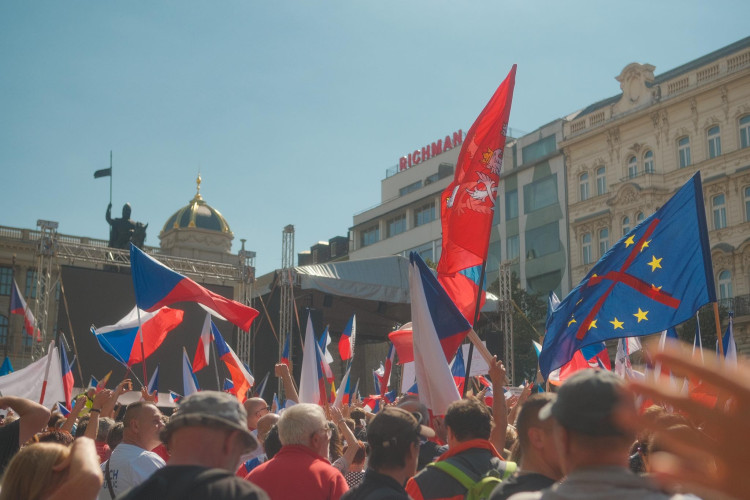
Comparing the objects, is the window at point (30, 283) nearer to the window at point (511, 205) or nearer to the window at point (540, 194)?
the window at point (511, 205)

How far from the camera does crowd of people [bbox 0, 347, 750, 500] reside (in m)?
1.77

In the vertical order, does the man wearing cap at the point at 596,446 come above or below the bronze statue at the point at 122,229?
below

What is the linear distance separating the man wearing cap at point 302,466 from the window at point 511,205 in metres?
40.9

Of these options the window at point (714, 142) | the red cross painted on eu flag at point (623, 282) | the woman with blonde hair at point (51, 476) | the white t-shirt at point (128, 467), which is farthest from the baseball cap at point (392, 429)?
the window at point (714, 142)

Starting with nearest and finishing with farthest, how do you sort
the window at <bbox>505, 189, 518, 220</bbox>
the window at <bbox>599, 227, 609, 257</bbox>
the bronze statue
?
1. the bronze statue
2. the window at <bbox>599, 227, 609, 257</bbox>
3. the window at <bbox>505, 189, 518, 220</bbox>

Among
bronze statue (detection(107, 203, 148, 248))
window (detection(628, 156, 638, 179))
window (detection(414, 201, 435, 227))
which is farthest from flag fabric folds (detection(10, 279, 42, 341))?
window (detection(414, 201, 435, 227))

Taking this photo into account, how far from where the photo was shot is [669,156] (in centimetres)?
3703

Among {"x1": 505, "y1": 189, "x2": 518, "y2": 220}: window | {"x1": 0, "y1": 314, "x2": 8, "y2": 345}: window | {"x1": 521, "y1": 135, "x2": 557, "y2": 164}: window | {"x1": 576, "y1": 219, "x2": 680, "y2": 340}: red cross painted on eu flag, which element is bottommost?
{"x1": 576, "y1": 219, "x2": 680, "y2": 340}: red cross painted on eu flag

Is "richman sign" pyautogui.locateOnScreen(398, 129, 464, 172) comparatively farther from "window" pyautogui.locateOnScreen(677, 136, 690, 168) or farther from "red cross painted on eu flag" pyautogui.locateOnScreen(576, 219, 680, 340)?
"red cross painted on eu flag" pyautogui.locateOnScreen(576, 219, 680, 340)

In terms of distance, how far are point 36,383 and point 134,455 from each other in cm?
949

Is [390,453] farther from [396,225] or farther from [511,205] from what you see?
[396,225]

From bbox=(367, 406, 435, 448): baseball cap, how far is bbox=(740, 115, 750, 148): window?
34.3m

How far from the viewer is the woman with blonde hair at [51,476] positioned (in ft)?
9.52

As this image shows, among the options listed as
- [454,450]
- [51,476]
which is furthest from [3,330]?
[51,476]
